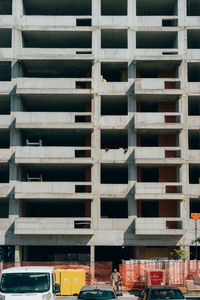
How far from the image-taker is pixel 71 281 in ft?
110

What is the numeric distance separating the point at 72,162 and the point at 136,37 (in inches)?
558

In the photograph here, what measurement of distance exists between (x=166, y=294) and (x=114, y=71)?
96.6 ft

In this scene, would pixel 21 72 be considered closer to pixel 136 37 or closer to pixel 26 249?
pixel 136 37

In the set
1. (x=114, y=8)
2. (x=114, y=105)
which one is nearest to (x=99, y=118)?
(x=114, y=105)

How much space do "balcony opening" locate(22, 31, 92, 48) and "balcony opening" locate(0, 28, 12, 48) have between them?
1455 millimetres

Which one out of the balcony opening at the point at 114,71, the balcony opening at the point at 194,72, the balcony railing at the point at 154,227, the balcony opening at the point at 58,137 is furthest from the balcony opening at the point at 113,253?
the balcony opening at the point at 194,72

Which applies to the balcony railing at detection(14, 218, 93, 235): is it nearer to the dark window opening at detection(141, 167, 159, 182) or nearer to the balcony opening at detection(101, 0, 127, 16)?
the dark window opening at detection(141, 167, 159, 182)

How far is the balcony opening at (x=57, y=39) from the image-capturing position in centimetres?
4506

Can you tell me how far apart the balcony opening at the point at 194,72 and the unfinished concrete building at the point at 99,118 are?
0.10 metres

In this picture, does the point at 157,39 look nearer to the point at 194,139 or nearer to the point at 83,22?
the point at 83,22

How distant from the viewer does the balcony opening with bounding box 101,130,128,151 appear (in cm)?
4434

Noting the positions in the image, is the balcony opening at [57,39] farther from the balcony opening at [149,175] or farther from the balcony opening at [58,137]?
the balcony opening at [149,175]

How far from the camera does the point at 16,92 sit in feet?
141

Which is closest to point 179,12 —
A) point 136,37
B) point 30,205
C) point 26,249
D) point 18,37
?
point 136,37
